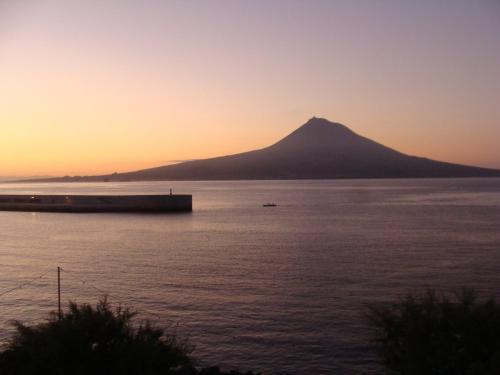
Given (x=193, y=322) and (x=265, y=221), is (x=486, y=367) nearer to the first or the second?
(x=193, y=322)

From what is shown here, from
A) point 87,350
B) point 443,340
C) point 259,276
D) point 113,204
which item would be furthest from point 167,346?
point 113,204

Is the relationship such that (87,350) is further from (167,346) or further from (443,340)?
(443,340)

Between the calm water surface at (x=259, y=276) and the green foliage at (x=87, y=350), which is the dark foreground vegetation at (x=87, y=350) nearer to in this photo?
the green foliage at (x=87, y=350)

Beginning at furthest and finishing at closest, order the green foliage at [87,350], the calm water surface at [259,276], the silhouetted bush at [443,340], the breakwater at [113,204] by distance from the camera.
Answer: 1. the breakwater at [113,204]
2. the calm water surface at [259,276]
3. the green foliage at [87,350]
4. the silhouetted bush at [443,340]

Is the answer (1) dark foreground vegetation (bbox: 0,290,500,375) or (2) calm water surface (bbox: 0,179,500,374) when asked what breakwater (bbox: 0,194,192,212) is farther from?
(1) dark foreground vegetation (bbox: 0,290,500,375)

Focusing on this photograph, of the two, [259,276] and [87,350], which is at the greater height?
[87,350]

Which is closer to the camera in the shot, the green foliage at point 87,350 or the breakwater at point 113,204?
the green foliage at point 87,350

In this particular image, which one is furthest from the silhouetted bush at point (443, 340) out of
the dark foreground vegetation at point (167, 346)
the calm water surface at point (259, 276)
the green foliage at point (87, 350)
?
the calm water surface at point (259, 276)
